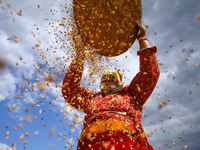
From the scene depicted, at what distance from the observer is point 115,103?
2.11 m

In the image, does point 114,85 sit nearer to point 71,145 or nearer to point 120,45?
point 120,45

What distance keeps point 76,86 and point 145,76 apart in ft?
3.97

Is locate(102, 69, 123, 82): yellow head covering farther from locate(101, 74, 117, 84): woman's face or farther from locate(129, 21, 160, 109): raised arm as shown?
locate(129, 21, 160, 109): raised arm

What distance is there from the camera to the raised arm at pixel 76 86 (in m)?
2.46

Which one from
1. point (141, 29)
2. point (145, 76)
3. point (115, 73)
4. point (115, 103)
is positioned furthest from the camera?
point (115, 73)

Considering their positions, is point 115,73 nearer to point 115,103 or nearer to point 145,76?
point 145,76

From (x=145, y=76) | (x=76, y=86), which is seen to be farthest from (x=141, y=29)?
(x=76, y=86)

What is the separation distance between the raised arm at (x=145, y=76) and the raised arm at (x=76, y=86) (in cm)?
83

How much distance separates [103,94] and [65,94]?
0.69m

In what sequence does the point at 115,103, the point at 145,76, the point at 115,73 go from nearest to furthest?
the point at 115,103, the point at 145,76, the point at 115,73

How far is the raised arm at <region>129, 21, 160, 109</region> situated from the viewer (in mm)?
2215

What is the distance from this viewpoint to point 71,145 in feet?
6.11

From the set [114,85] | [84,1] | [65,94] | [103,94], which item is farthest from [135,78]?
[84,1]

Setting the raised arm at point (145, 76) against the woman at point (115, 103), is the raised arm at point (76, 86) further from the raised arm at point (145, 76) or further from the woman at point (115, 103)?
the raised arm at point (145, 76)
